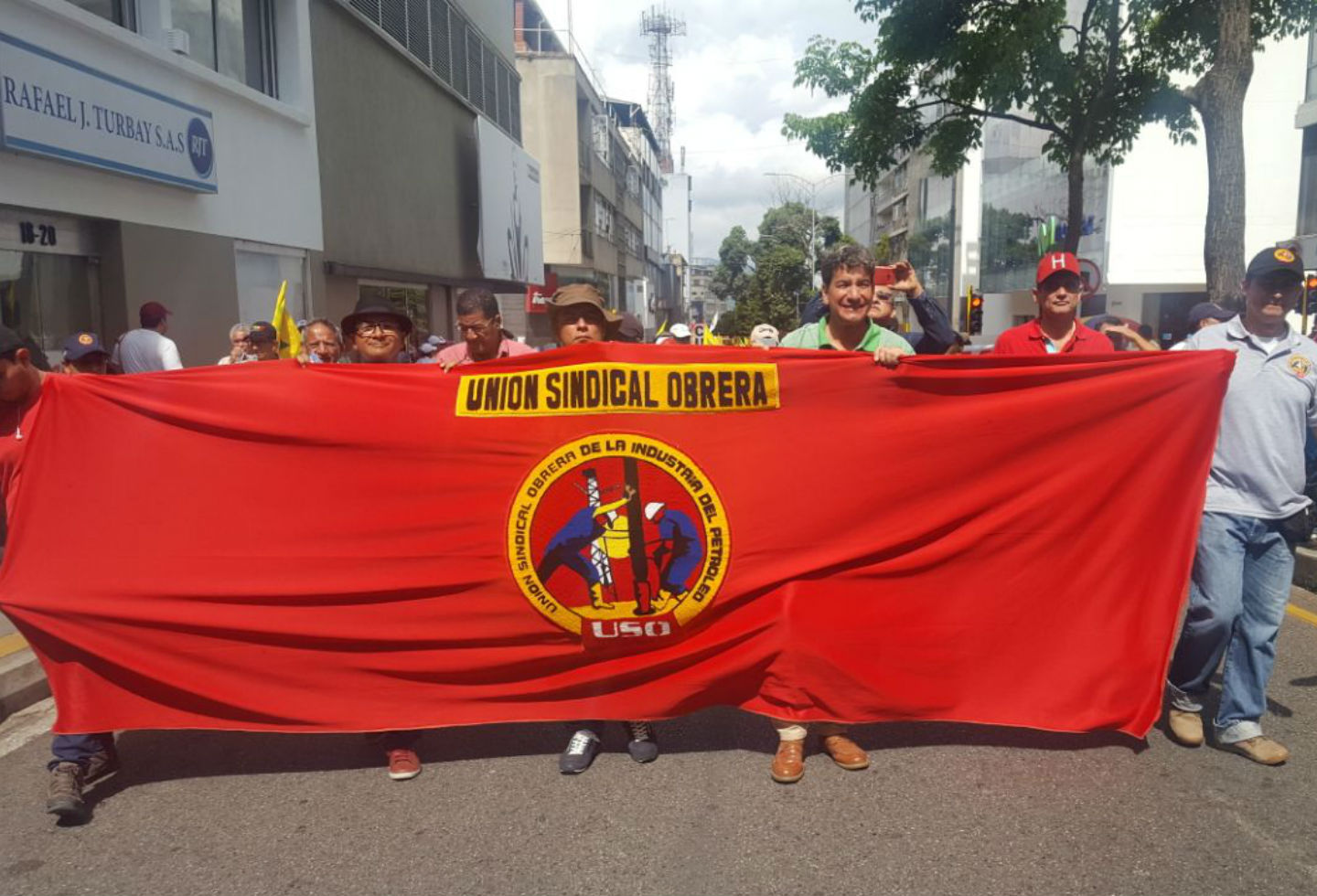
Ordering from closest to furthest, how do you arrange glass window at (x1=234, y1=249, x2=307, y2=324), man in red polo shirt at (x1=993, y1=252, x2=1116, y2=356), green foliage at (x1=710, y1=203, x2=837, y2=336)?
1. man in red polo shirt at (x1=993, y1=252, x2=1116, y2=356)
2. glass window at (x1=234, y1=249, x2=307, y2=324)
3. green foliage at (x1=710, y1=203, x2=837, y2=336)

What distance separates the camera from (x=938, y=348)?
4988 mm


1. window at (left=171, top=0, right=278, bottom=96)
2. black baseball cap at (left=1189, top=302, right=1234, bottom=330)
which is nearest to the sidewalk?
black baseball cap at (left=1189, top=302, right=1234, bottom=330)

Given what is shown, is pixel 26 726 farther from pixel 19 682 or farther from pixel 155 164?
pixel 155 164

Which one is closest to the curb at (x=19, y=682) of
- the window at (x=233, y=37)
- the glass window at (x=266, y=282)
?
the glass window at (x=266, y=282)

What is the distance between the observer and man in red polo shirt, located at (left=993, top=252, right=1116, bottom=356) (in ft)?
14.4

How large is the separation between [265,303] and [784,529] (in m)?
11.2

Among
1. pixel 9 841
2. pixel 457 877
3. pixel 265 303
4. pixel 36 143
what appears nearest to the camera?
pixel 457 877

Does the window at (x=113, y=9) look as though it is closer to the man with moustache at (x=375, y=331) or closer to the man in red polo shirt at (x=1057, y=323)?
the man with moustache at (x=375, y=331)

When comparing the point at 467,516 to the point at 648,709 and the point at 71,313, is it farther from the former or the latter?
the point at 71,313

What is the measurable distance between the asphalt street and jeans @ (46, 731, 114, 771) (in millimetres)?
149

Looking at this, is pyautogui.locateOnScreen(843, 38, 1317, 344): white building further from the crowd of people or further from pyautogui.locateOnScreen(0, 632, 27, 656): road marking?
pyautogui.locateOnScreen(0, 632, 27, 656): road marking

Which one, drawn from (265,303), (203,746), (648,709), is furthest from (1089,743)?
(265,303)

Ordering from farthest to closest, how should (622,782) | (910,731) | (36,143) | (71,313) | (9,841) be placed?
(71,313)
(36,143)
(910,731)
(622,782)
(9,841)

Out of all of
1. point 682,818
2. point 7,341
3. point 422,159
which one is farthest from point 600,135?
point 682,818
